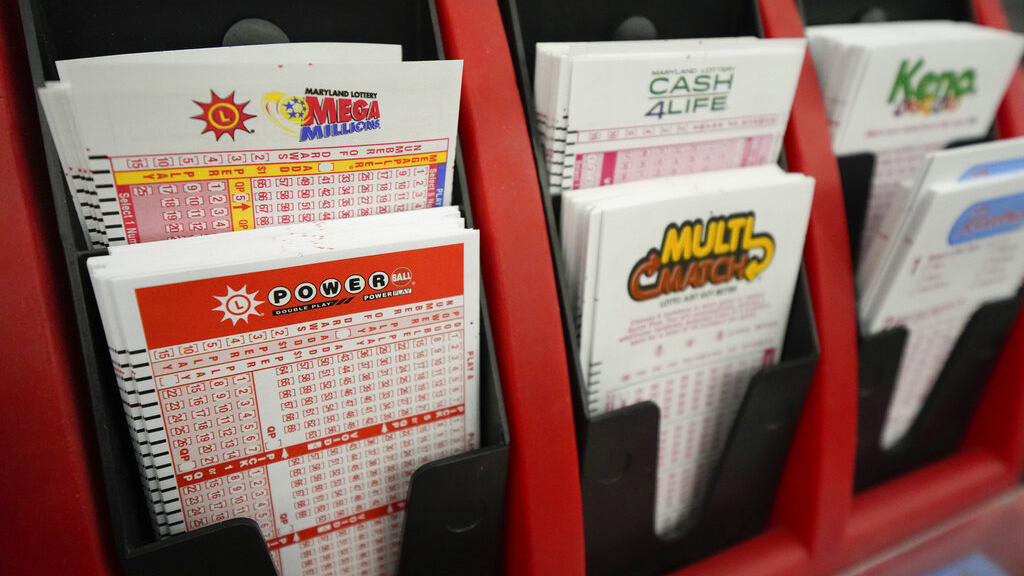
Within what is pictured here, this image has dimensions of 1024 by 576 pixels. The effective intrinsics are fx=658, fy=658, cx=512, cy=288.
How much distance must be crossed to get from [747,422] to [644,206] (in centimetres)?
26

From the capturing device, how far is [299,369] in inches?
19.1

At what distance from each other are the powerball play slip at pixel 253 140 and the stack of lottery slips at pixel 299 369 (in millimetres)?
21

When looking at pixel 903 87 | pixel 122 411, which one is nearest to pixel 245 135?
pixel 122 411

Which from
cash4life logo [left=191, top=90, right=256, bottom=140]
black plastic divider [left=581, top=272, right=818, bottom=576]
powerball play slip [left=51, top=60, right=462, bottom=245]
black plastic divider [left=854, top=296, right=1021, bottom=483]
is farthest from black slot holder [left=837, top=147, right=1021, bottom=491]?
cash4life logo [left=191, top=90, right=256, bottom=140]

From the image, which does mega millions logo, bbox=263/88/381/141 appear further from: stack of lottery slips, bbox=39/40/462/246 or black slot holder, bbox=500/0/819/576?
black slot holder, bbox=500/0/819/576

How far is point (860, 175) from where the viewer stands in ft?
2.40

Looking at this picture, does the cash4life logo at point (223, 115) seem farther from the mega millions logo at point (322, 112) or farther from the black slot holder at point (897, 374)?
the black slot holder at point (897, 374)

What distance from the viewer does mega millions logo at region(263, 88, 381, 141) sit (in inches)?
17.6

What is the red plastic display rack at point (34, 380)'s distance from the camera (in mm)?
412

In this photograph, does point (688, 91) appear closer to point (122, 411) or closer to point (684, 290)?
point (684, 290)

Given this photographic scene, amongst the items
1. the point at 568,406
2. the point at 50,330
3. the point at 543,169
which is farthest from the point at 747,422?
the point at 50,330

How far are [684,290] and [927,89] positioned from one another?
0.39m

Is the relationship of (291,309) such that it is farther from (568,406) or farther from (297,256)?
(568,406)

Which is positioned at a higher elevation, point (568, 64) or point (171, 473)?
point (568, 64)
